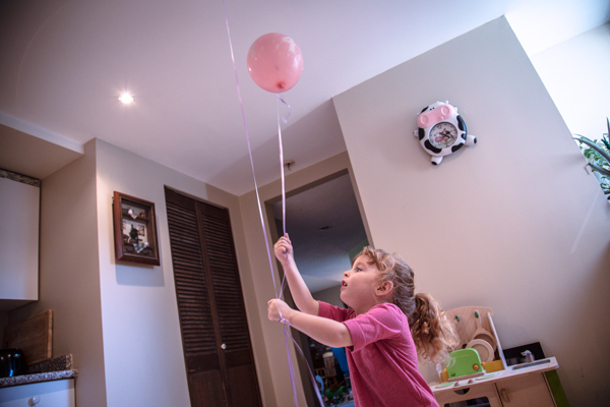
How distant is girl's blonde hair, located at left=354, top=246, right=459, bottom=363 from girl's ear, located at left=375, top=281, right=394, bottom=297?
23 millimetres

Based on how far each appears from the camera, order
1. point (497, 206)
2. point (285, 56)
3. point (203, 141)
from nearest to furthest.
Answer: point (285, 56) → point (497, 206) → point (203, 141)

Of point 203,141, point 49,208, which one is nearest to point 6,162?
point 49,208

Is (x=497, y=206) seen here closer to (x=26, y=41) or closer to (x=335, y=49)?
(x=335, y=49)

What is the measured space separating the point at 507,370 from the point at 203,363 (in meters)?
2.07

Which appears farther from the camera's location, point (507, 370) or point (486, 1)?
point (486, 1)

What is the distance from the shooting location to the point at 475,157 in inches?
98.1

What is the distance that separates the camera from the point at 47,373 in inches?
84.5

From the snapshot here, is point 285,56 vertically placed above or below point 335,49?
below

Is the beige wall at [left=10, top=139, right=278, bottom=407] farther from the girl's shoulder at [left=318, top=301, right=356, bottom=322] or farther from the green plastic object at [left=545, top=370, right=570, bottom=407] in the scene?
the green plastic object at [left=545, top=370, right=570, bottom=407]

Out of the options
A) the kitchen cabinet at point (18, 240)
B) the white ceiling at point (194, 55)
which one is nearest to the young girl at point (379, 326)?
the white ceiling at point (194, 55)

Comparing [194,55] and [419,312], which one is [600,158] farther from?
[194,55]

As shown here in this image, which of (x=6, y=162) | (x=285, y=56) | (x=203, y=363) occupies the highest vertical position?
(x=6, y=162)

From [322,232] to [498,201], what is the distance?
3.75m

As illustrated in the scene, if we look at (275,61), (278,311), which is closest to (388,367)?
(278,311)
